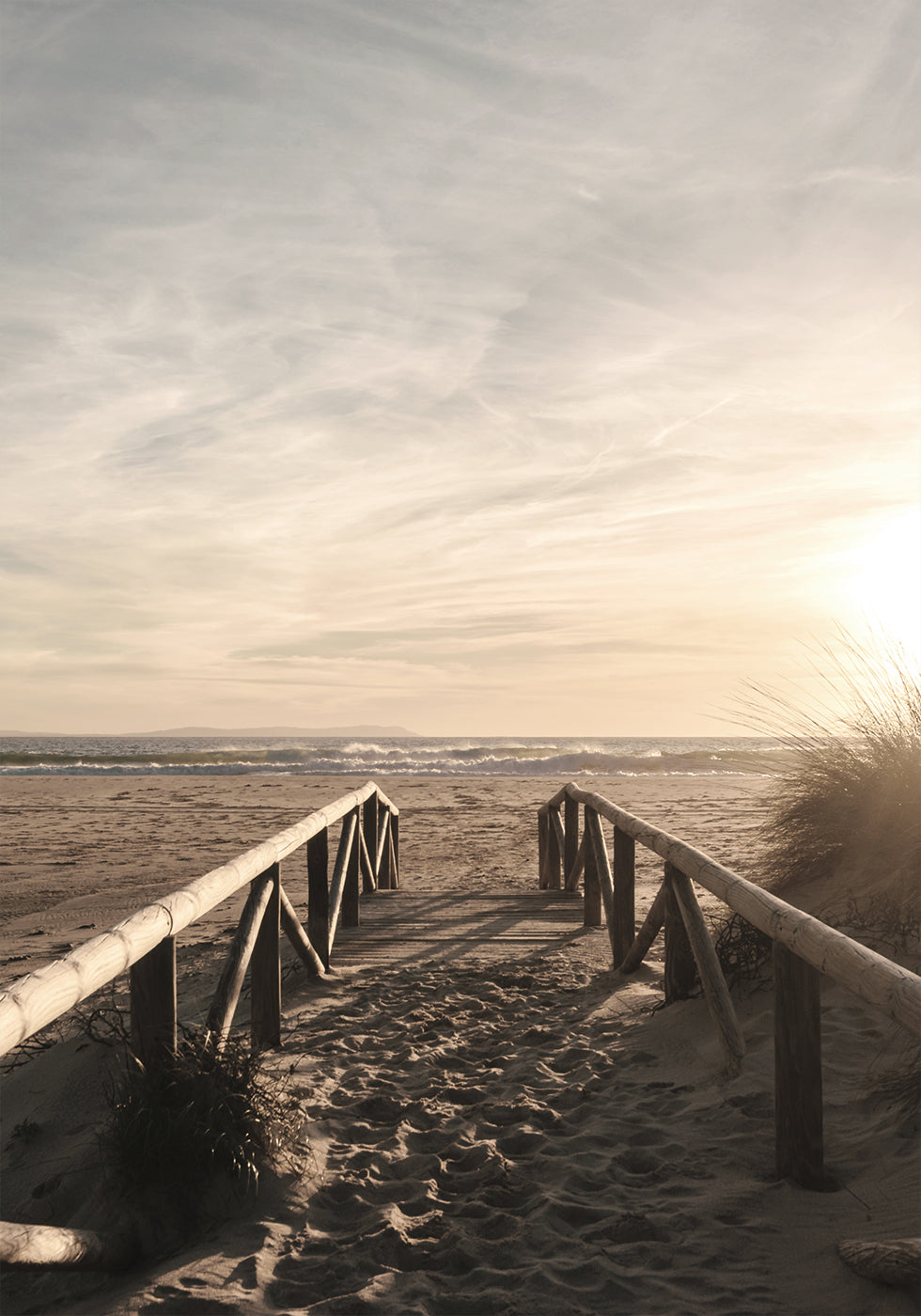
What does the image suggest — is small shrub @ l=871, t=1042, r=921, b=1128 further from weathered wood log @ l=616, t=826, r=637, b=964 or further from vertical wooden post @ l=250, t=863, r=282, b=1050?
vertical wooden post @ l=250, t=863, r=282, b=1050

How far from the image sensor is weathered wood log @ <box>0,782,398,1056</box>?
1.94 metres

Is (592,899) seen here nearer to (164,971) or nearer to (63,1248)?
(164,971)

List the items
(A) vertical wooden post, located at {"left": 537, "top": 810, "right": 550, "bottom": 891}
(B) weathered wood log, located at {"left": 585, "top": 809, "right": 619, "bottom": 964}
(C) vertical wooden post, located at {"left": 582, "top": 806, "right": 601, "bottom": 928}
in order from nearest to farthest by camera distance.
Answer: (B) weathered wood log, located at {"left": 585, "top": 809, "right": 619, "bottom": 964}, (C) vertical wooden post, located at {"left": 582, "top": 806, "right": 601, "bottom": 928}, (A) vertical wooden post, located at {"left": 537, "top": 810, "right": 550, "bottom": 891}

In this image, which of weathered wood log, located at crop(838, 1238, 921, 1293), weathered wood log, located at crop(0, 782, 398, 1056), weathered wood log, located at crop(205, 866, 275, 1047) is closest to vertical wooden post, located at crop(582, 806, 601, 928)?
weathered wood log, located at crop(205, 866, 275, 1047)

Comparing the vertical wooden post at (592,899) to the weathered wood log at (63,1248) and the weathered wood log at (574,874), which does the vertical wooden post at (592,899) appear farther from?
the weathered wood log at (63,1248)

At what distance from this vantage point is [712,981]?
3.90 m

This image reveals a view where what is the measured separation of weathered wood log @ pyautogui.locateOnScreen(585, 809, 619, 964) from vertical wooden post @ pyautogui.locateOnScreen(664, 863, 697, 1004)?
1.45 meters

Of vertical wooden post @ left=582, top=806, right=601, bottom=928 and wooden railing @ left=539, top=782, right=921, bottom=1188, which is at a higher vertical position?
wooden railing @ left=539, top=782, right=921, bottom=1188

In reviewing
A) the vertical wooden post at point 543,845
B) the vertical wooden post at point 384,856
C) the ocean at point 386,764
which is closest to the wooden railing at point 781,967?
the vertical wooden post at point 384,856

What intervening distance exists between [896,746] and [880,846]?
68 cm

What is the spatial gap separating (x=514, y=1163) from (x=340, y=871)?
3345 millimetres

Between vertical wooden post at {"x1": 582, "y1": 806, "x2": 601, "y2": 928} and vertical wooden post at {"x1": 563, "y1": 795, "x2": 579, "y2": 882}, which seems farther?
vertical wooden post at {"x1": 563, "y1": 795, "x2": 579, "y2": 882}

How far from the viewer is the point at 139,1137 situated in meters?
2.79

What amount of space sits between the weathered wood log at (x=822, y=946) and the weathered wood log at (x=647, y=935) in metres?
0.57
